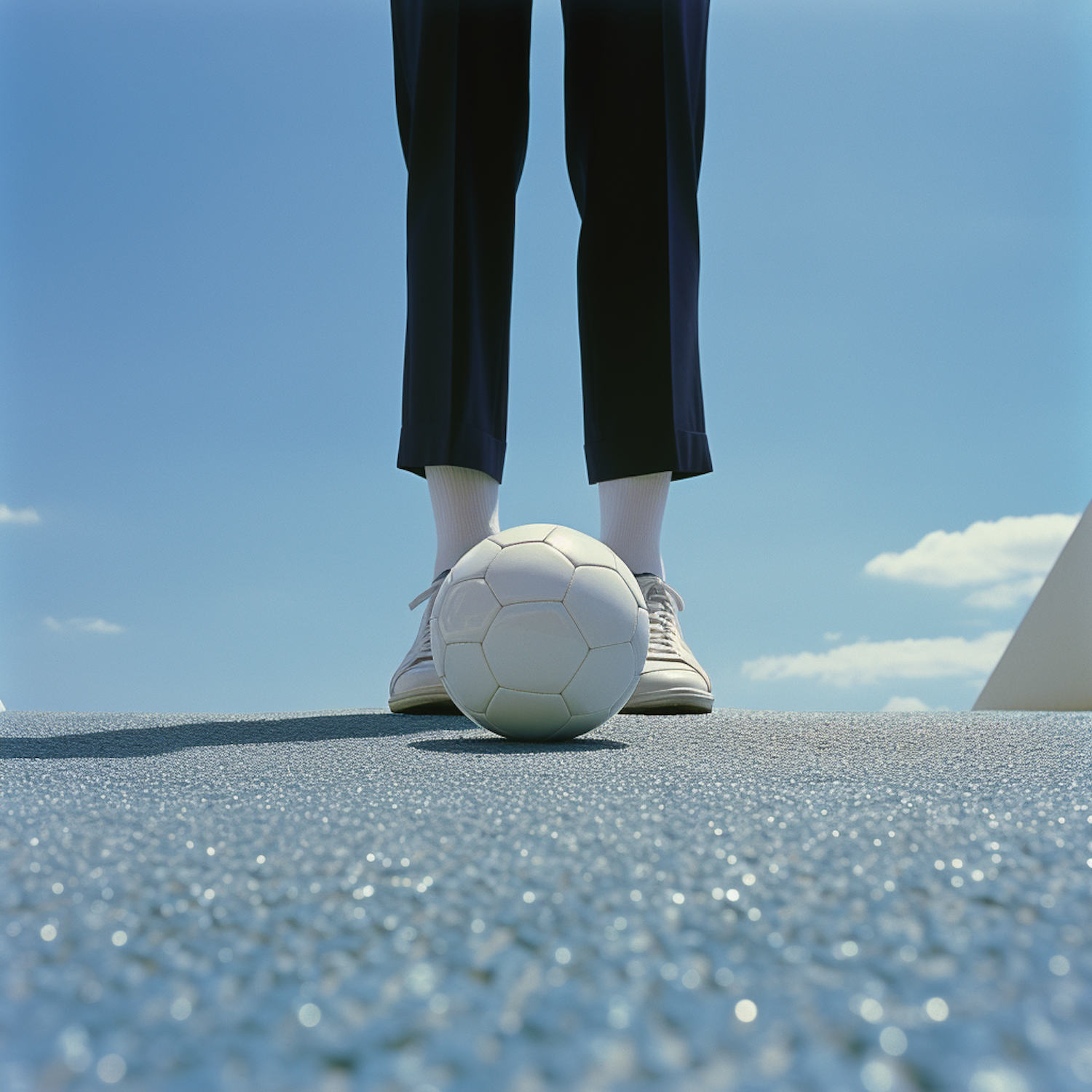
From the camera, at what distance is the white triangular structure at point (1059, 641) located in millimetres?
2504

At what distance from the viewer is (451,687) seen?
1226mm

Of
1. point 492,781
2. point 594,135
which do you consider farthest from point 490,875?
point 594,135

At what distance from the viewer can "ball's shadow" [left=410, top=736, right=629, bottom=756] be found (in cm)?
105

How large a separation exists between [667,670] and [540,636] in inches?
22.8

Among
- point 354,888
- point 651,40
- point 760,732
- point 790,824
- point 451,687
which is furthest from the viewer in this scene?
point 651,40

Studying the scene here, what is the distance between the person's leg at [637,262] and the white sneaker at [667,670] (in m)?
0.01

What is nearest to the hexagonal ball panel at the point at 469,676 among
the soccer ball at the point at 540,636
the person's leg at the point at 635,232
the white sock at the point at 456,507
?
the soccer ball at the point at 540,636

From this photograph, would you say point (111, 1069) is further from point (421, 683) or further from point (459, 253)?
point (459, 253)

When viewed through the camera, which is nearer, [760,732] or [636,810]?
[636,810]

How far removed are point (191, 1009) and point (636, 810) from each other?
36cm

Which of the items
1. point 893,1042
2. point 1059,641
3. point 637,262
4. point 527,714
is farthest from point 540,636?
point 1059,641

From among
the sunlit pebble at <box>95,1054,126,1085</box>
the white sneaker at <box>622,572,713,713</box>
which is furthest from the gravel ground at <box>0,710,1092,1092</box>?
the white sneaker at <box>622,572,713,713</box>

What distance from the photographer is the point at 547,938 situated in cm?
38

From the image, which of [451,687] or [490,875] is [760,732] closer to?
[451,687]
